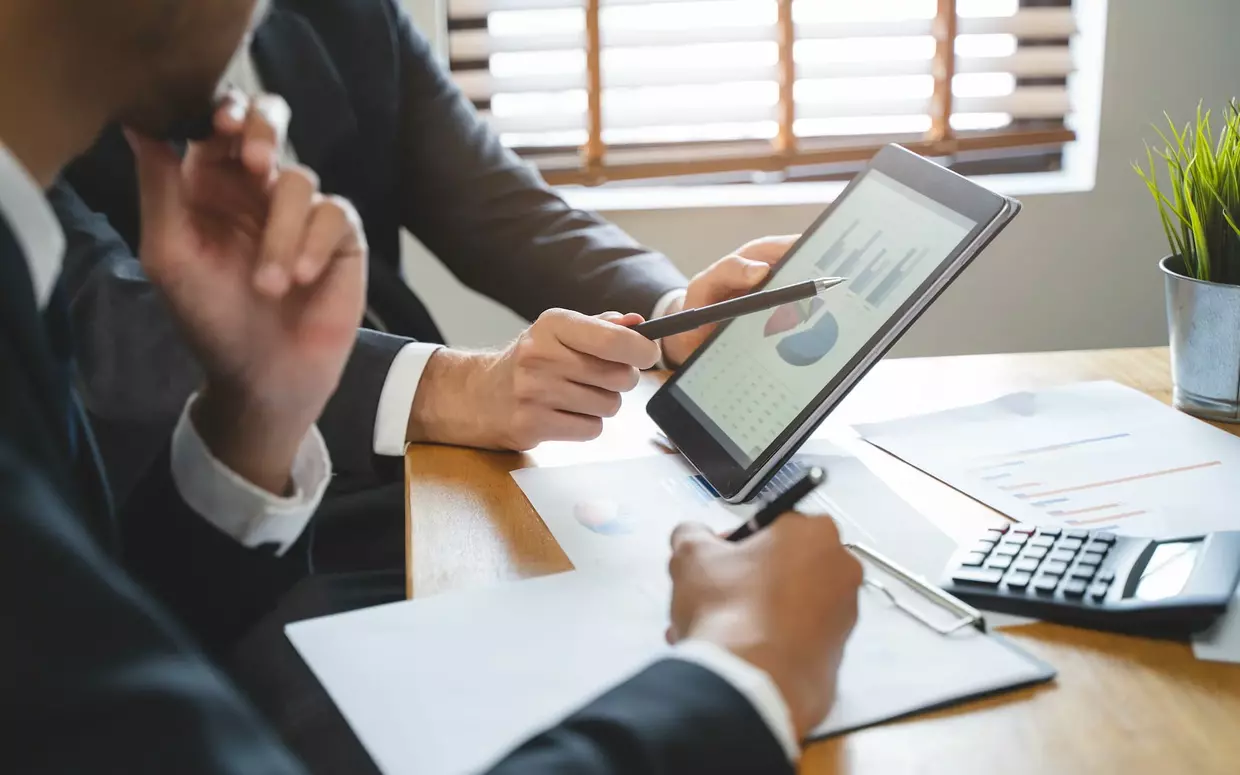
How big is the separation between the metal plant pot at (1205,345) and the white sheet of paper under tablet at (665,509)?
323mm

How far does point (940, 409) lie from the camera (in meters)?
1.00

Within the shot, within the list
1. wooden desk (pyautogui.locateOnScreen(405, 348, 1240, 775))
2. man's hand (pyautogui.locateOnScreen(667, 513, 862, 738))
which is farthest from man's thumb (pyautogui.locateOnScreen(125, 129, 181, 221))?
man's hand (pyautogui.locateOnScreen(667, 513, 862, 738))

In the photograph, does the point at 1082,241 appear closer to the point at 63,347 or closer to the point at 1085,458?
the point at 1085,458

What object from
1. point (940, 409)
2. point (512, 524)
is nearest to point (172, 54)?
point (512, 524)

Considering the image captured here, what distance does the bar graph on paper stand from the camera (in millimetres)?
767

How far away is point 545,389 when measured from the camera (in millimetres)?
911

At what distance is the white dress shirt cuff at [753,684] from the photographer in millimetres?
498

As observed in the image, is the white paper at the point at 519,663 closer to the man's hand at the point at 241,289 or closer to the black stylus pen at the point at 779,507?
the black stylus pen at the point at 779,507

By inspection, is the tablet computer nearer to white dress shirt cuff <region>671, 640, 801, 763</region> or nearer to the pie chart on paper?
the pie chart on paper

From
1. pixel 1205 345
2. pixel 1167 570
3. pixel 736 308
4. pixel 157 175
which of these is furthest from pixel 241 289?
pixel 1205 345

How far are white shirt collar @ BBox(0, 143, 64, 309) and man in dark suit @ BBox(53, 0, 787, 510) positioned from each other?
252mm

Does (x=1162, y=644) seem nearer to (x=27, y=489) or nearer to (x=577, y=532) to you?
(x=577, y=532)

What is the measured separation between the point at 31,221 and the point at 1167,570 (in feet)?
2.05

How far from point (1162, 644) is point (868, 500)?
24 centimetres
